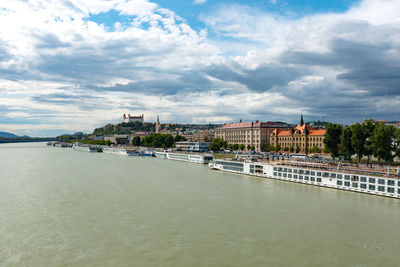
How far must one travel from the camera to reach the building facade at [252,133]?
114 meters

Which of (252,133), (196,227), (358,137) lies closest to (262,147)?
(252,133)

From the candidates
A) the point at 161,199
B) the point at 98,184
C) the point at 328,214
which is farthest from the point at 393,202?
the point at 98,184

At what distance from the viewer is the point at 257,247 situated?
18500 mm

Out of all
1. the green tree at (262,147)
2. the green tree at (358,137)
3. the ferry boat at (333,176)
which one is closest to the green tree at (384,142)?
the green tree at (358,137)

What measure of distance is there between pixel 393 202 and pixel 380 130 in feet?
63.7

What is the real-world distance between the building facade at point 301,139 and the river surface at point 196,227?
58212 millimetres

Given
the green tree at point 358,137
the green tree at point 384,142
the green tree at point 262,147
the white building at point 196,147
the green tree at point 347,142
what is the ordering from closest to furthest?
Result: the green tree at point 384,142, the green tree at point 358,137, the green tree at point 347,142, the white building at point 196,147, the green tree at point 262,147

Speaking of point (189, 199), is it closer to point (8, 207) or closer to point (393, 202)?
point (8, 207)

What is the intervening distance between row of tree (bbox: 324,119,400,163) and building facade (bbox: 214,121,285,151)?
5413 centimetres

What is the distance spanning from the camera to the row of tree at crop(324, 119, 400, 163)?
45.9 metres

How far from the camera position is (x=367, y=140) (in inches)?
2005

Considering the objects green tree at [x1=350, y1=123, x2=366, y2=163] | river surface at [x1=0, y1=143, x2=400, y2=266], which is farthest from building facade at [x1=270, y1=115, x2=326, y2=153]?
river surface at [x1=0, y1=143, x2=400, y2=266]

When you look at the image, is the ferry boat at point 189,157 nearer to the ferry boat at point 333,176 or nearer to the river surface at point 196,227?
the ferry boat at point 333,176

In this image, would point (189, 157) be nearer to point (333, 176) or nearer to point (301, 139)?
point (301, 139)
